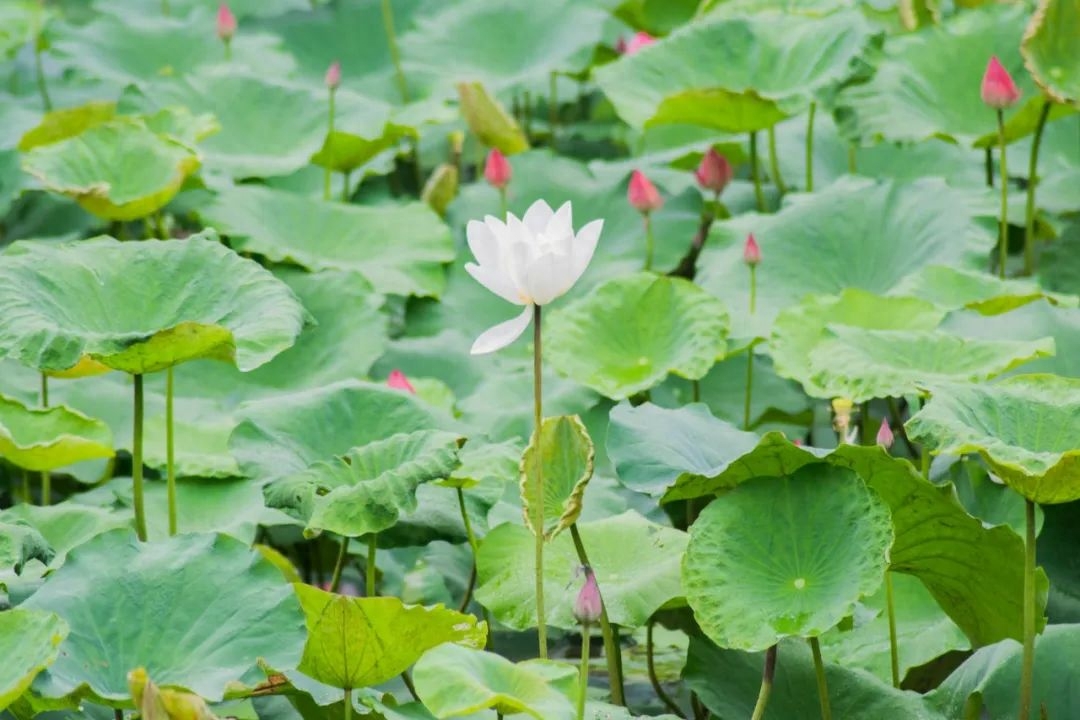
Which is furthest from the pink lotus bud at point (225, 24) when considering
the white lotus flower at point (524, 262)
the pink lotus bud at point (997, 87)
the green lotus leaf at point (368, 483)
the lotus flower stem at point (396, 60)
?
the white lotus flower at point (524, 262)

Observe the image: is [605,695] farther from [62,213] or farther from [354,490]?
[62,213]

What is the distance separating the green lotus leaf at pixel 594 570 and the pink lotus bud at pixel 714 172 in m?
0.95

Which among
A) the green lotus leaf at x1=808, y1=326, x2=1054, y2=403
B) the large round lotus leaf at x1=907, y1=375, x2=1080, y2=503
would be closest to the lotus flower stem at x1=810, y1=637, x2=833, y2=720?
the large round lotus leaf at x1=907, y1=375, x2=1080, y2=503

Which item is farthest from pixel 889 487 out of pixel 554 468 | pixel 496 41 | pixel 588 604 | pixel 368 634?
pixel 496 41

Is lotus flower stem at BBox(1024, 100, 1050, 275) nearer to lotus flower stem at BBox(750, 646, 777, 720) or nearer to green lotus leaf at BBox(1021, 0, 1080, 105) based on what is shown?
green lotus leaf at BBox(1021, 0, 1080, 105)

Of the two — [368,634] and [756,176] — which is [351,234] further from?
[368,634]

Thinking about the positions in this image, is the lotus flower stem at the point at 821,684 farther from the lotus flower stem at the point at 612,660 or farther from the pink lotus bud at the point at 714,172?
the pink lotus bud at the point at 714,172

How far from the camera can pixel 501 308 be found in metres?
2.88

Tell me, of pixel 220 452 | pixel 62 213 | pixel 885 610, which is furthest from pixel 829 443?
pixel 62 213

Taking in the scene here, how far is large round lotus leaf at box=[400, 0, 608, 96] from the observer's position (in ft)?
11.6

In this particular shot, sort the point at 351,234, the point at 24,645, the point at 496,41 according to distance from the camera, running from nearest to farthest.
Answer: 1. the point at 24,645
2. the point at 351,234
3. the point at 496,41

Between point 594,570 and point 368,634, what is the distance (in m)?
0.36

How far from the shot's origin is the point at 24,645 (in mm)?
1417

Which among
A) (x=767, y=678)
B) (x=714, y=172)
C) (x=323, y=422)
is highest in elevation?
(x=714, y=172)
